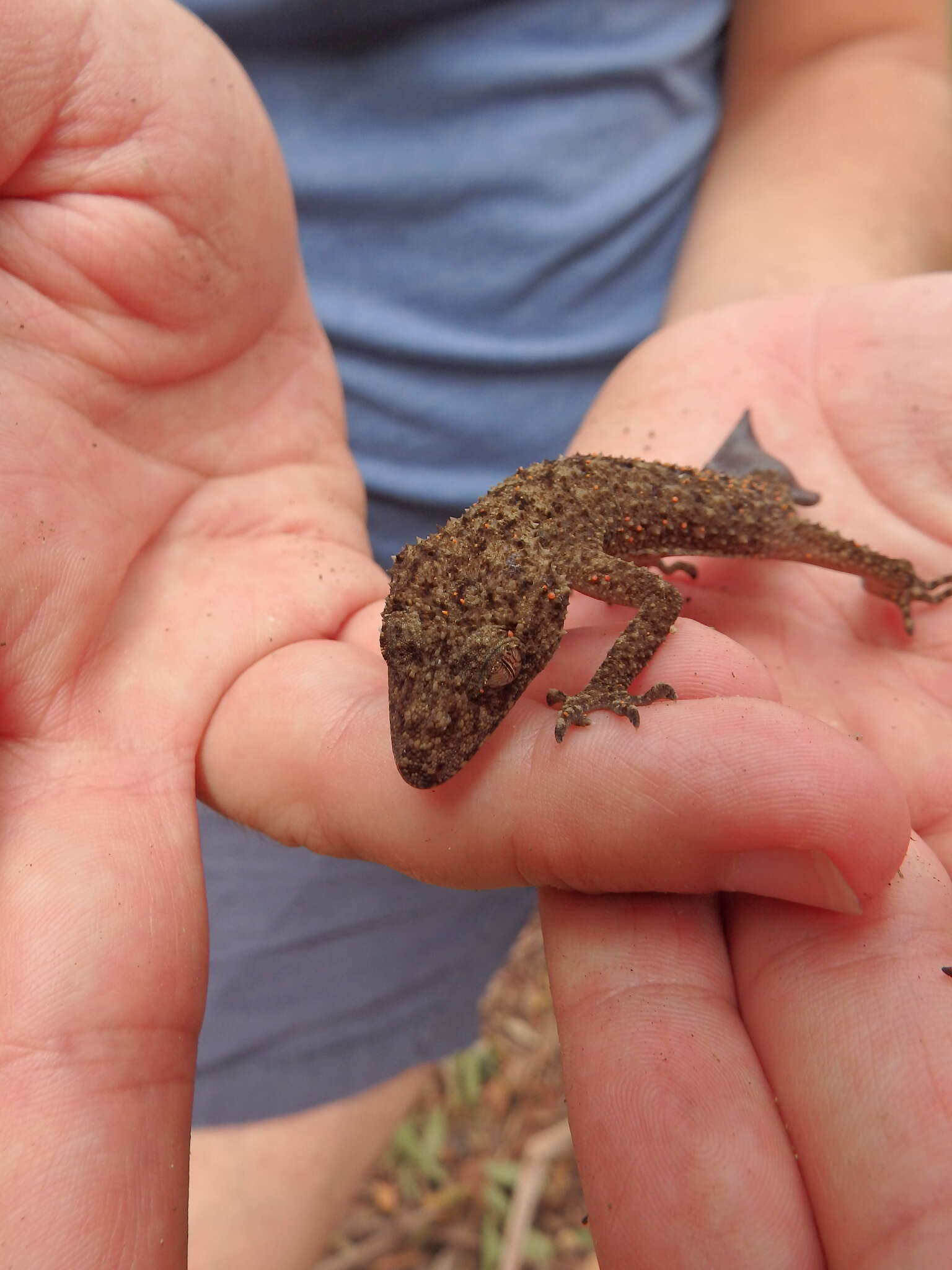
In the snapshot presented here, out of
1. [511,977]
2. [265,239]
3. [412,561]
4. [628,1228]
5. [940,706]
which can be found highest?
[265,239]

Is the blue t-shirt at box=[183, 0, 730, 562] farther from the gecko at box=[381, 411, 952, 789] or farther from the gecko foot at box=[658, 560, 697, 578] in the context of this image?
the gecko at box=[381, 411, 952, 789]

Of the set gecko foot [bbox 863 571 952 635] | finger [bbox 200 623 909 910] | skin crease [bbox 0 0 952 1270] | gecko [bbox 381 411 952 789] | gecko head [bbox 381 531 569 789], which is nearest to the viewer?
skin crease [bbox 0 0 952 1270]

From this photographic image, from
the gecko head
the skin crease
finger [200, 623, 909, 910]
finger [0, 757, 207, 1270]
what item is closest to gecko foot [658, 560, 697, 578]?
the skin crease

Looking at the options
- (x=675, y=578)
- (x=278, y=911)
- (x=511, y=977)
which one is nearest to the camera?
(x=675, y=578)

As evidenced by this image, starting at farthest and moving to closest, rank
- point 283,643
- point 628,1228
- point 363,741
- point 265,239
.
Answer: point 265,239 → point 283,643 → point 363,741 → point 628,1228

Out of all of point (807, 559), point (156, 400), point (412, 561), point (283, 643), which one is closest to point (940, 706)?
point (807, 559)

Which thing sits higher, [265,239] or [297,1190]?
[265,239]

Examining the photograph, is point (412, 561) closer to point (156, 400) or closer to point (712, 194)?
point (156, 400)
